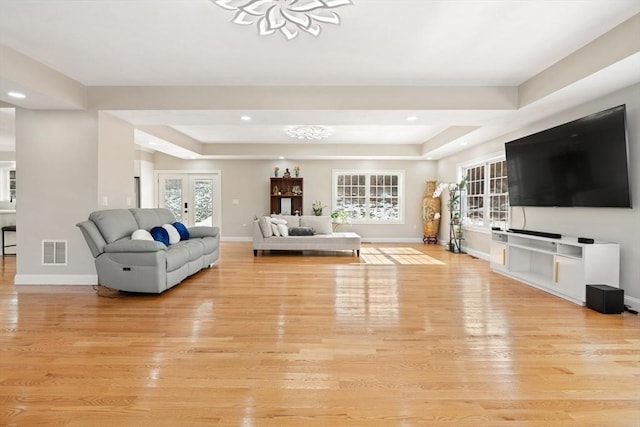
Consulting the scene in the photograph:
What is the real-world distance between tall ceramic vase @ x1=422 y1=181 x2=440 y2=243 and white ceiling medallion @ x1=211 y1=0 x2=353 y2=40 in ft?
23.8

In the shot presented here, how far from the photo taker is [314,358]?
2.51m

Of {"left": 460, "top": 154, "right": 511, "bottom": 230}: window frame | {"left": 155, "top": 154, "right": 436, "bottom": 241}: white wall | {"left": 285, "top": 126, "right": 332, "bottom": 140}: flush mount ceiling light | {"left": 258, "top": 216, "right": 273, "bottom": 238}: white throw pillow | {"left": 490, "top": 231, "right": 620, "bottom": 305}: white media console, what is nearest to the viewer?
{"left": 490, "top": 231, "right": 620, "bottom": 305}: white media console

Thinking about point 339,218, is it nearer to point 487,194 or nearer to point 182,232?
point 487,194

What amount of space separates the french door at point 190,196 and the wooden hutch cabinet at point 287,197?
1734 millimetres

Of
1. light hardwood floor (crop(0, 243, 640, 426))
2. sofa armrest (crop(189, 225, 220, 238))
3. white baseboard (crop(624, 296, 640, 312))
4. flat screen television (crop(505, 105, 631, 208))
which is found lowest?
light hardwood floor (crop(0, 243, 640, 426))

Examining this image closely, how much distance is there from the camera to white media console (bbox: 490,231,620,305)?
3.81m

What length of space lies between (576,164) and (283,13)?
153 inches

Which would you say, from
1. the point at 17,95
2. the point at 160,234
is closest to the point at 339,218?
the point at 160,234

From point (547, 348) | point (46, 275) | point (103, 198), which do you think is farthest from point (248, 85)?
point (547, 348)

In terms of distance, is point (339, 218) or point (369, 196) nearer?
point (339, 218)

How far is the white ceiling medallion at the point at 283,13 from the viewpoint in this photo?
2.43m

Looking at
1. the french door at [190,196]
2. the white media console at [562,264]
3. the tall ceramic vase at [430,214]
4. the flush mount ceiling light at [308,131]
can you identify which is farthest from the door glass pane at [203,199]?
the white media console at [562,264]

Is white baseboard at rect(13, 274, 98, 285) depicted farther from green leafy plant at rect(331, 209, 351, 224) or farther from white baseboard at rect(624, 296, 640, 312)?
white baseboard at rect(624, 296, 640, 312)

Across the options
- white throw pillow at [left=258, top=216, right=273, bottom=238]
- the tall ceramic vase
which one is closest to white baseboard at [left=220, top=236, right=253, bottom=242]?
white throw pillow at [left=258, top=216, right=273, bottom=238]
